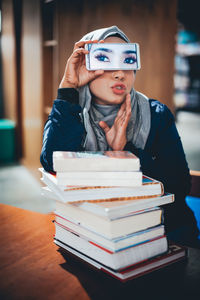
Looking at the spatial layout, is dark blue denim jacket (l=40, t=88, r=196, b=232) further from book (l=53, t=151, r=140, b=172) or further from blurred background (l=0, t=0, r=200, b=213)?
blurred background (l=0, t=0, r=200, b=213)

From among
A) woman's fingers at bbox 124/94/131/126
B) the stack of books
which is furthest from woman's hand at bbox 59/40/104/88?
the stack of books

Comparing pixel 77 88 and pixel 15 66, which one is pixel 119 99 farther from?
pixel 15 66

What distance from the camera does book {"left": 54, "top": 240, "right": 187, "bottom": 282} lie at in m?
0.77

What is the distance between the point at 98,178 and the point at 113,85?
1.57 feet

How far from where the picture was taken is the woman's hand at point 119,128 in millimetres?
1194

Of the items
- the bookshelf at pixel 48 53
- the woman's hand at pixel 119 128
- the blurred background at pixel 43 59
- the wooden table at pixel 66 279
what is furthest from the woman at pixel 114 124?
the bookshelf at pixel 48 53

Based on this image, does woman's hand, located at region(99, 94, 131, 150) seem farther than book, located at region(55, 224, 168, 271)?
Yes

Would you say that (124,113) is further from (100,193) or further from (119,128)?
(100,193)

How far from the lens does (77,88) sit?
1274mm

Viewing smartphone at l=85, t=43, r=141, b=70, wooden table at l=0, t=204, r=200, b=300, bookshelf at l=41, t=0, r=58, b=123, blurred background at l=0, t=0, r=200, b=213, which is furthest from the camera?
bookshelf at l=41, t=0, r=58, b=123

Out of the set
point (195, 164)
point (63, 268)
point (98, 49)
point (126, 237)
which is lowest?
point (195, 164)

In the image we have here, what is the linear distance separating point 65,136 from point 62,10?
2.55m

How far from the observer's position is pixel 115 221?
0.77 m

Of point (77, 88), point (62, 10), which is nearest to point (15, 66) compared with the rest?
point (62, 10)
